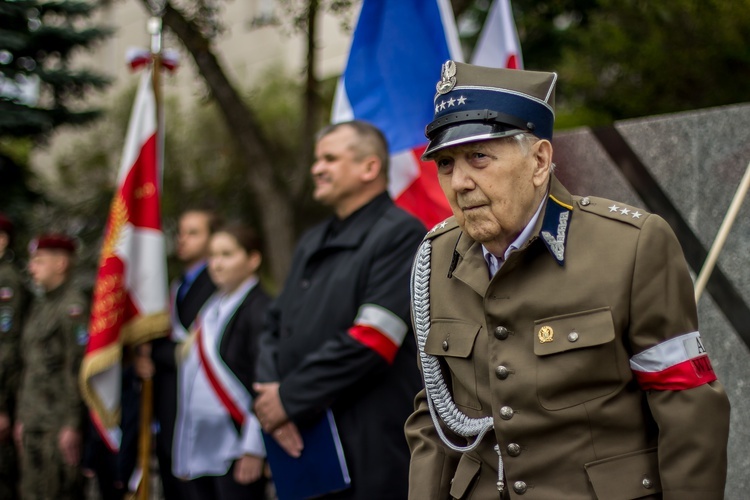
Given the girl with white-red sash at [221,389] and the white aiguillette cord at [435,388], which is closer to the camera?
the white aiguillette cord at [435,388]

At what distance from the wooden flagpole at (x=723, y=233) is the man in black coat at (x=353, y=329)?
1.25 meters

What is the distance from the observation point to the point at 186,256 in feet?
21.6

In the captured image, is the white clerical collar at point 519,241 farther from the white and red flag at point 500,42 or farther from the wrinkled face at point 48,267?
the wrinkled face at point 48,267

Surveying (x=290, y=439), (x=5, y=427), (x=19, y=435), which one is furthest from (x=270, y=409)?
(x=5, y=427)

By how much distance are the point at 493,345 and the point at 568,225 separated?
38cm

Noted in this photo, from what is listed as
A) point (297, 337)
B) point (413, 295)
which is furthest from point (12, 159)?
point (413, 295)

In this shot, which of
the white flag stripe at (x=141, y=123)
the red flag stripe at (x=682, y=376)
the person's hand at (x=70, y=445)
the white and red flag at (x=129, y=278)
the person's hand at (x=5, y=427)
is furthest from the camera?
the person's hand at (x=5, y=427)

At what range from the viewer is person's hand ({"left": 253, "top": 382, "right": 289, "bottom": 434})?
414cm

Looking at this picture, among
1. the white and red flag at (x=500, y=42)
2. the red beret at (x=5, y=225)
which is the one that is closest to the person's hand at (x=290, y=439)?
the white and red flag at (x=500, y=42)

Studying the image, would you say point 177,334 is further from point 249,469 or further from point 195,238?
point 249,469

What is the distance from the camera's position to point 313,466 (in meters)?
4.12

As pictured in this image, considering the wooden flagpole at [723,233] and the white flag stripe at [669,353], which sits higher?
the wooden flagpole at [723,233]

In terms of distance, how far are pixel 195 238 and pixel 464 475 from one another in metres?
4.25

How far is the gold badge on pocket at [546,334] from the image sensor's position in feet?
8.08
